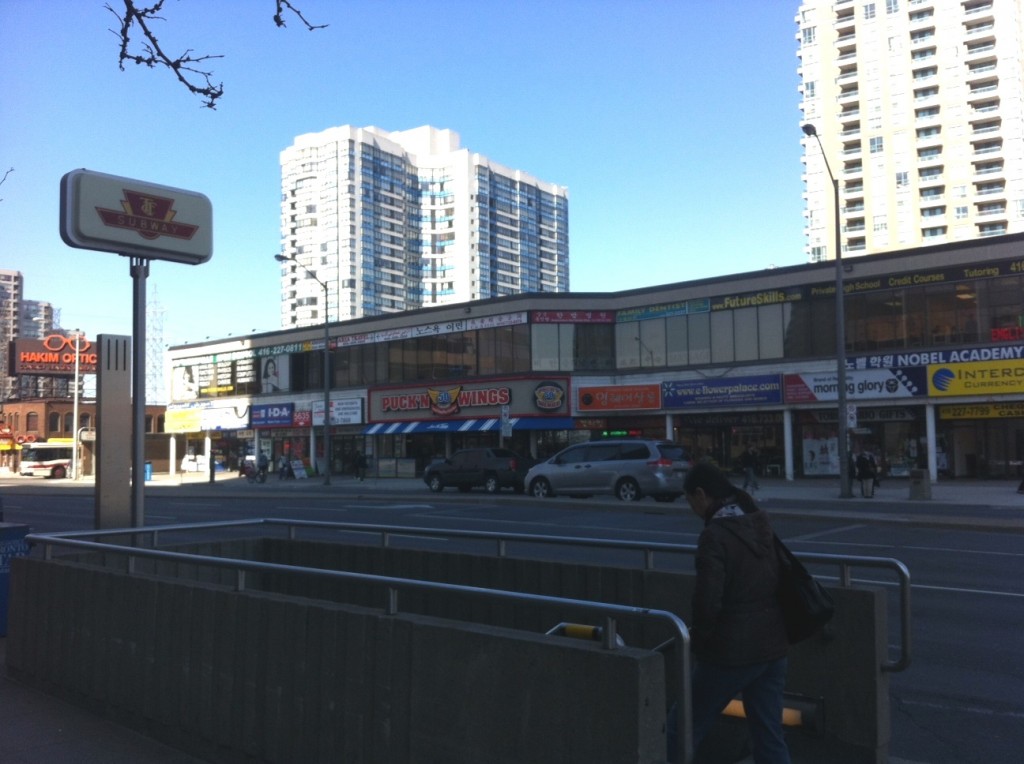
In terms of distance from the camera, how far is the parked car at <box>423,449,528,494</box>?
3291 centimetres

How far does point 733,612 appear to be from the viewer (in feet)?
12.9

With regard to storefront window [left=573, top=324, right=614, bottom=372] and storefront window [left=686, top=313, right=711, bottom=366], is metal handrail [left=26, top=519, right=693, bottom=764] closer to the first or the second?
storefront window [left=686, top=313, right=711, bottom=366]

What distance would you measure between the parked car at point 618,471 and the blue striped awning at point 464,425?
38.4ft

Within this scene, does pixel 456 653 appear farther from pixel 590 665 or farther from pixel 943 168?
pixel 943 168

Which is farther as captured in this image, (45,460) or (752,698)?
(45,460)

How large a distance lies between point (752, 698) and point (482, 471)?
29.5 m

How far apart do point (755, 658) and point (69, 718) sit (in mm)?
4562

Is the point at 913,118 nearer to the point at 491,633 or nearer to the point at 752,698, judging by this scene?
the point at 752,698

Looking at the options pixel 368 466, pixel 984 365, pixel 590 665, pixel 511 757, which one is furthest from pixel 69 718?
pixel 368 466

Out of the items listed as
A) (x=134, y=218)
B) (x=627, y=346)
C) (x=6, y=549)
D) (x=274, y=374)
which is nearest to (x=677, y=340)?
(x=627, y=346)

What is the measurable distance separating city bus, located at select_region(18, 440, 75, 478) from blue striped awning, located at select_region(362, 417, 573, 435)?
2519 centimetres

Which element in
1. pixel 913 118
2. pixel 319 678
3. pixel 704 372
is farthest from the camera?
pixel 913 118

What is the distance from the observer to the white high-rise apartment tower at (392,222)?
146375 millimetres

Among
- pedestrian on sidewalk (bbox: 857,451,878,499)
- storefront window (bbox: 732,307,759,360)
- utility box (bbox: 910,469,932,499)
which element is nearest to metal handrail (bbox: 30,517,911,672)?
utility box (bbox: 910,469,932,499)
